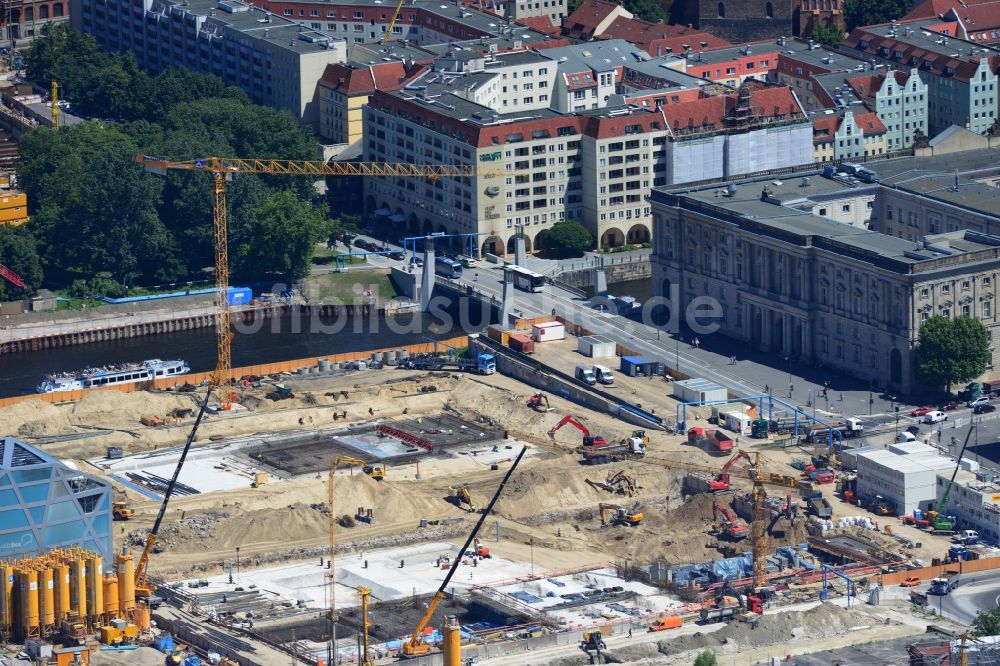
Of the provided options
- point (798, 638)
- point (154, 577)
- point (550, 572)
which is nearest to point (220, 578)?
point (154, 577)

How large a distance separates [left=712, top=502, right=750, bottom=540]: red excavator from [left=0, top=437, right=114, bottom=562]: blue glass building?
126 ft

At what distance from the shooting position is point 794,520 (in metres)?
196

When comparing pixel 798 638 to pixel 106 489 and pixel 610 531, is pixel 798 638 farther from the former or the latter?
pixel 106 489

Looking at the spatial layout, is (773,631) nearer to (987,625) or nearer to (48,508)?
(987,625)

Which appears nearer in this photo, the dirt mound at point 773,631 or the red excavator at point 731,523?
the dirt mound at point 773,631

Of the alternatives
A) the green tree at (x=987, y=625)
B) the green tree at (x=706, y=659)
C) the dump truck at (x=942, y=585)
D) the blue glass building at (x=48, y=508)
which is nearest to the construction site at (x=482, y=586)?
the dump truck at (x=942, y=585)

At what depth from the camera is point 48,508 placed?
18425 cm

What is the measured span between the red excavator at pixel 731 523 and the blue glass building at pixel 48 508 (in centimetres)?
3840

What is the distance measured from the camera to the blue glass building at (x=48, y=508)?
183250 millimetres

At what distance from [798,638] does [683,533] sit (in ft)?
67.4

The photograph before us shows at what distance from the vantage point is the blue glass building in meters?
183

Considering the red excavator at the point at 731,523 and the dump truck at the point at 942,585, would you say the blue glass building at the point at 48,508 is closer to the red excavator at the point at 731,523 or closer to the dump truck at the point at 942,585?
the red excavator at the point at 731,523

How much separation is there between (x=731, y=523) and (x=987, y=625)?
27570 millimetres

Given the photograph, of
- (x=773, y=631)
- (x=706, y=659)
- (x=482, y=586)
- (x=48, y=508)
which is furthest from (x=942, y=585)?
(x=48, y=508)
